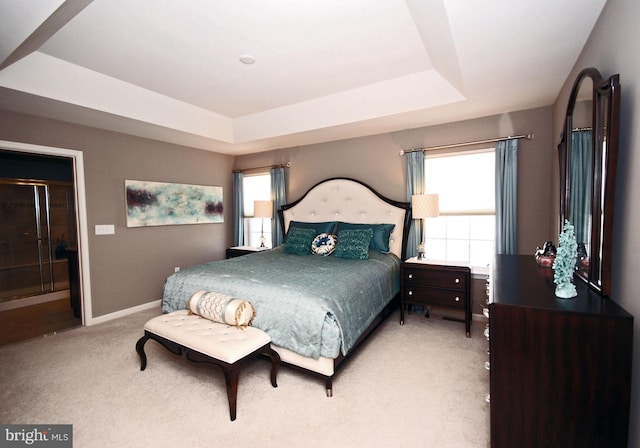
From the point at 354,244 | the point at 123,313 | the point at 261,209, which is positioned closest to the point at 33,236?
the point at 123,313

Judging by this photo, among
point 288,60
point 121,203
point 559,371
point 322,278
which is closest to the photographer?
point 559,371

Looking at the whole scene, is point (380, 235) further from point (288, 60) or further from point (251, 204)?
point (251, 204)

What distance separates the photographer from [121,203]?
4172mm

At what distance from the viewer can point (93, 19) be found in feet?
7.37

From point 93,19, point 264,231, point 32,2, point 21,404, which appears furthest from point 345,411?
point 264,231

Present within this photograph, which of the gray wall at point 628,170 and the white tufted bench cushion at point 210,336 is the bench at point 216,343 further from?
the gray wall at point 628,170

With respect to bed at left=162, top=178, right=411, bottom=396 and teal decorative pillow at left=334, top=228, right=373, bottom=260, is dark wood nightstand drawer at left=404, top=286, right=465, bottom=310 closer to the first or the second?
bed at left=162, top=178, right=411, bottom=396

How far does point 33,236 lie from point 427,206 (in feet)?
20.7

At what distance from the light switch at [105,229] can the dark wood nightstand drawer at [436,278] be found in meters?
3.85

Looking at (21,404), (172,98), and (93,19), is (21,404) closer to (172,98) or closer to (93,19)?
(93,19)

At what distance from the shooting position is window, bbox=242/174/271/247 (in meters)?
5.57

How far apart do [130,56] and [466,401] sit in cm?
402

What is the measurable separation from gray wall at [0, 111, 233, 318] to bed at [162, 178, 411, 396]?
55.5 inches

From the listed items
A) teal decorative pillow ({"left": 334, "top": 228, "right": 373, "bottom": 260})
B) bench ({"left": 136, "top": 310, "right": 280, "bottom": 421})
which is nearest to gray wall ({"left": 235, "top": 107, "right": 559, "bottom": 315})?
teal decorative pillow ({"left": 334, "top": 228, "right": 373, "bottom": 260})
